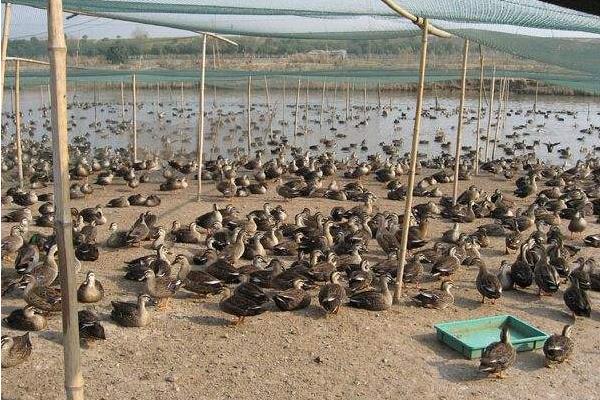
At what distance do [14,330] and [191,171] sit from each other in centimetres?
1376

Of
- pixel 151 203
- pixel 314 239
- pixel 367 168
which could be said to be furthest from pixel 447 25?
pixel 367 168

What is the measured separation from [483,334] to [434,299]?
3.33 ft

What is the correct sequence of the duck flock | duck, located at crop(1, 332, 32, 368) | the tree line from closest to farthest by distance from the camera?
duck, located at crop(1, 332, 32, 368), the duck flock, the tree line

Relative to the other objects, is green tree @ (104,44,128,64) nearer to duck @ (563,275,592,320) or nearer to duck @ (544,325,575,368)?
duck @ (563,275,592,320)

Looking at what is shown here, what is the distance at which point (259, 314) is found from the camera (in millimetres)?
9000

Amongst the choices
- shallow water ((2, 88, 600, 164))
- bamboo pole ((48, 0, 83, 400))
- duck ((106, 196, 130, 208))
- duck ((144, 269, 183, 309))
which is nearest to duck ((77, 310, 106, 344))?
duck ((144, 269, 183, 309))

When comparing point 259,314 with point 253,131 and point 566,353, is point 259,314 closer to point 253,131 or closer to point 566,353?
point 566,353

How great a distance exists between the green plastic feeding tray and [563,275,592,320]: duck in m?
1.02

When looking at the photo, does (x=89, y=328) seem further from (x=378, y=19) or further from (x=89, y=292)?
(x=378, y=19)

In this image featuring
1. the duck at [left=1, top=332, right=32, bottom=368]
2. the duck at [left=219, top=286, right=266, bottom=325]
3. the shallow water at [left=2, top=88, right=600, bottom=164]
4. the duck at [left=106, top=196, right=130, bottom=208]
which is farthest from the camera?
the shallow water at [left=2, top=88, right=600, bottom=164]

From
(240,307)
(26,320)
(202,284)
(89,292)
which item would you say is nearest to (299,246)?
(202,284)

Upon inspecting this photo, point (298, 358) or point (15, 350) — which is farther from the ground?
point (15, 350)

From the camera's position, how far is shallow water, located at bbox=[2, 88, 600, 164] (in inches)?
1212

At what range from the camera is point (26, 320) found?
8.12 meters
